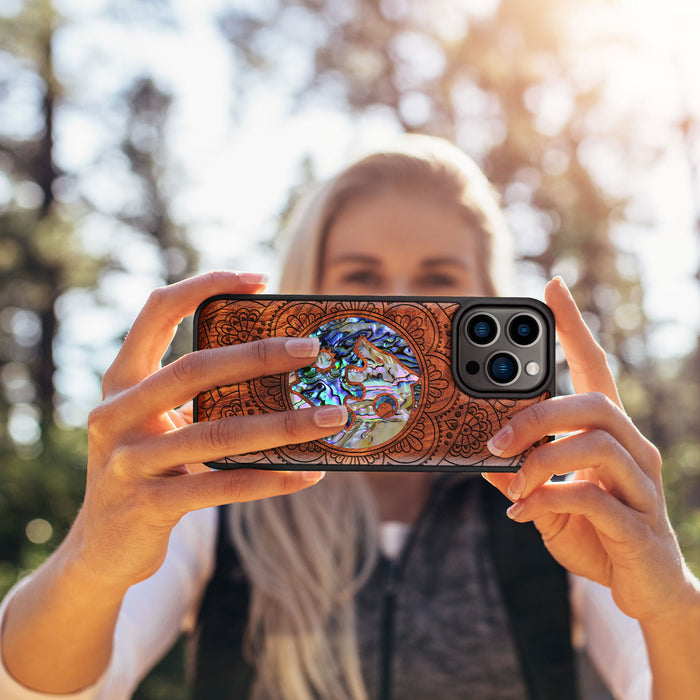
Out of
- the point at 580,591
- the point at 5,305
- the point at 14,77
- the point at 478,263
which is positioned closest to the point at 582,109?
the point at 478,263

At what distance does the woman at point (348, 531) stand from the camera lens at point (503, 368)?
4.6 inches

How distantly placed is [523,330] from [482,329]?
0.09 meters

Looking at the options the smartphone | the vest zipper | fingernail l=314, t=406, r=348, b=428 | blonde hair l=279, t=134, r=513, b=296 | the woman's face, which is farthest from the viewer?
blonde hair l=279, t=134, r=513, b=296

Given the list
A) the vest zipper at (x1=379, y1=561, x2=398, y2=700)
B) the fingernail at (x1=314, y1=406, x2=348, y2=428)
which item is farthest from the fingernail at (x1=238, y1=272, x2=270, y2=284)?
the vest zipper at (x1=379, y1=561, x2=398, y2=700)

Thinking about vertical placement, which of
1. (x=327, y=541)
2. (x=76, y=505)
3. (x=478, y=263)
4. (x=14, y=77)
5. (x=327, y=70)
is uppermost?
(x=14, y=77)

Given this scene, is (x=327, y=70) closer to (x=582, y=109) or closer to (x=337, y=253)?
(x=582, y=109)

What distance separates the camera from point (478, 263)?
2383 millimetres

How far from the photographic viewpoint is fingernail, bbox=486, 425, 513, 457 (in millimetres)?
1142

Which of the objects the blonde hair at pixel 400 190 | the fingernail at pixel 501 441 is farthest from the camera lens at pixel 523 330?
the blonde hair at pixel 400 190

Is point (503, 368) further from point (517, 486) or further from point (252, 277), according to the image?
point (252, 277)

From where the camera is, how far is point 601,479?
1.23 meters

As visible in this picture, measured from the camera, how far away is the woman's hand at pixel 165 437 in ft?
3.68

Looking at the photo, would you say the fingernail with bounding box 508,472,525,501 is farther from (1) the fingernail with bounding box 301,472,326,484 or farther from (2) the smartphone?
(1) the fingernail with bounding box 301,472,326,484

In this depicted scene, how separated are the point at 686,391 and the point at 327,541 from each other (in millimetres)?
29123
